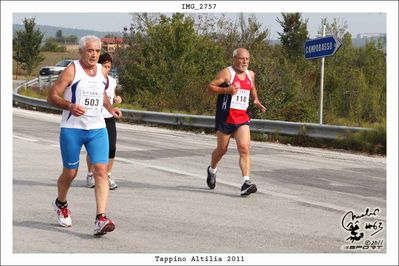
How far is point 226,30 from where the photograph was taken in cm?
3409

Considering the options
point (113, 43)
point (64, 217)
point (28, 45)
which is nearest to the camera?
point (64, 217)

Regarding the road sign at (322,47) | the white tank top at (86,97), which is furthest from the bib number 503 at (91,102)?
the road sign at (322,47)

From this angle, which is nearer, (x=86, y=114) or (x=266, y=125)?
(x=86, y=114)

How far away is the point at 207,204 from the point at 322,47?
8632 millimetres

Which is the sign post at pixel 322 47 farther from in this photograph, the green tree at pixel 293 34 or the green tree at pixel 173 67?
the green tree at pixel 293 34

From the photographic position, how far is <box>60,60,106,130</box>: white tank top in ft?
22.0

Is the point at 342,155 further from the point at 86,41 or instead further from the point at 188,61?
the point at 188,61

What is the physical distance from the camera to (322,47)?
16156mm

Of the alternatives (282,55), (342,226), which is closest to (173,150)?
(342,226)

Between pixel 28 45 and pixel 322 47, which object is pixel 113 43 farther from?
pixel 322 47

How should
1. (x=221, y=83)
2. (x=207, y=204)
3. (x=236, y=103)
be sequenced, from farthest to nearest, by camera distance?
(x=236, y=103), (x=221, y=83), (x=207, y=204)

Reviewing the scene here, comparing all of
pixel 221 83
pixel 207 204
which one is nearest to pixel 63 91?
pixel 207 204

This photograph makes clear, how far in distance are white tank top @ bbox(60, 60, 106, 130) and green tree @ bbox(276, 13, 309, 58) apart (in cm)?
3593

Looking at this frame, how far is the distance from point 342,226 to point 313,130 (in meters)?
8.04
